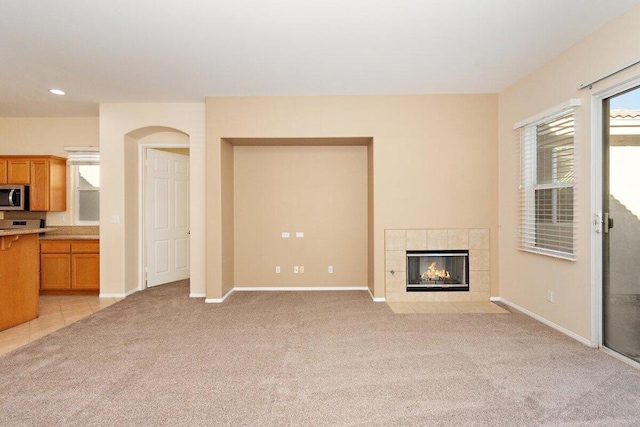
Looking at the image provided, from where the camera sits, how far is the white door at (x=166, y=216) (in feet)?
19.3

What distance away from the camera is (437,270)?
5039 mm

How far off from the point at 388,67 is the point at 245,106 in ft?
6.70

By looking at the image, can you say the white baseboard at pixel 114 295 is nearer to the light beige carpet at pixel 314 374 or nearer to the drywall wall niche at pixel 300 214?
the light beige carpet at pixel 314 374

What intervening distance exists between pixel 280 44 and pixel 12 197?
16.3 ft

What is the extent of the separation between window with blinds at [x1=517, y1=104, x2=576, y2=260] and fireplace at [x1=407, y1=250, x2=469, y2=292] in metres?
0.84

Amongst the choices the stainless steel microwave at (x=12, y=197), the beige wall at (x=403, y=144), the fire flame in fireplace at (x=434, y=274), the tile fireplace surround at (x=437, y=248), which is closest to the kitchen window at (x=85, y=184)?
the stainless steel microwave at (x=12, y=197)

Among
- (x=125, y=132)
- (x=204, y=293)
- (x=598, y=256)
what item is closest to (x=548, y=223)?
(x=598, y=256)

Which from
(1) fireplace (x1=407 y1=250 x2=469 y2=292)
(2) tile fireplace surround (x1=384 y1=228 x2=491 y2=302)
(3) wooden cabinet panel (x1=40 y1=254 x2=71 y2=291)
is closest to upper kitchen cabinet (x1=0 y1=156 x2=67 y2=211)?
(3) wooden cabinet panel (x1=40 y1=254 x2=71 y2=291)

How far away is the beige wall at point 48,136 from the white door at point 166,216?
116 centimetres

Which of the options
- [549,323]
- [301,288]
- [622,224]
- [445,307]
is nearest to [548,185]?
[622,224]

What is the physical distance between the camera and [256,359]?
3041 mm

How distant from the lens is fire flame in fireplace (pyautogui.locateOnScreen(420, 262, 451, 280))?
5035 mm

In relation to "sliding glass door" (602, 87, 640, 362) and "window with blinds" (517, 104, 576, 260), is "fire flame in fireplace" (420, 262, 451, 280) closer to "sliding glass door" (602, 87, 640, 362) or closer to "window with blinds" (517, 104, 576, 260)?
"window with blinds" (517, 104, 576, 260)

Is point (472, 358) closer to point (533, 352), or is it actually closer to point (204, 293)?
point (533, 352)
